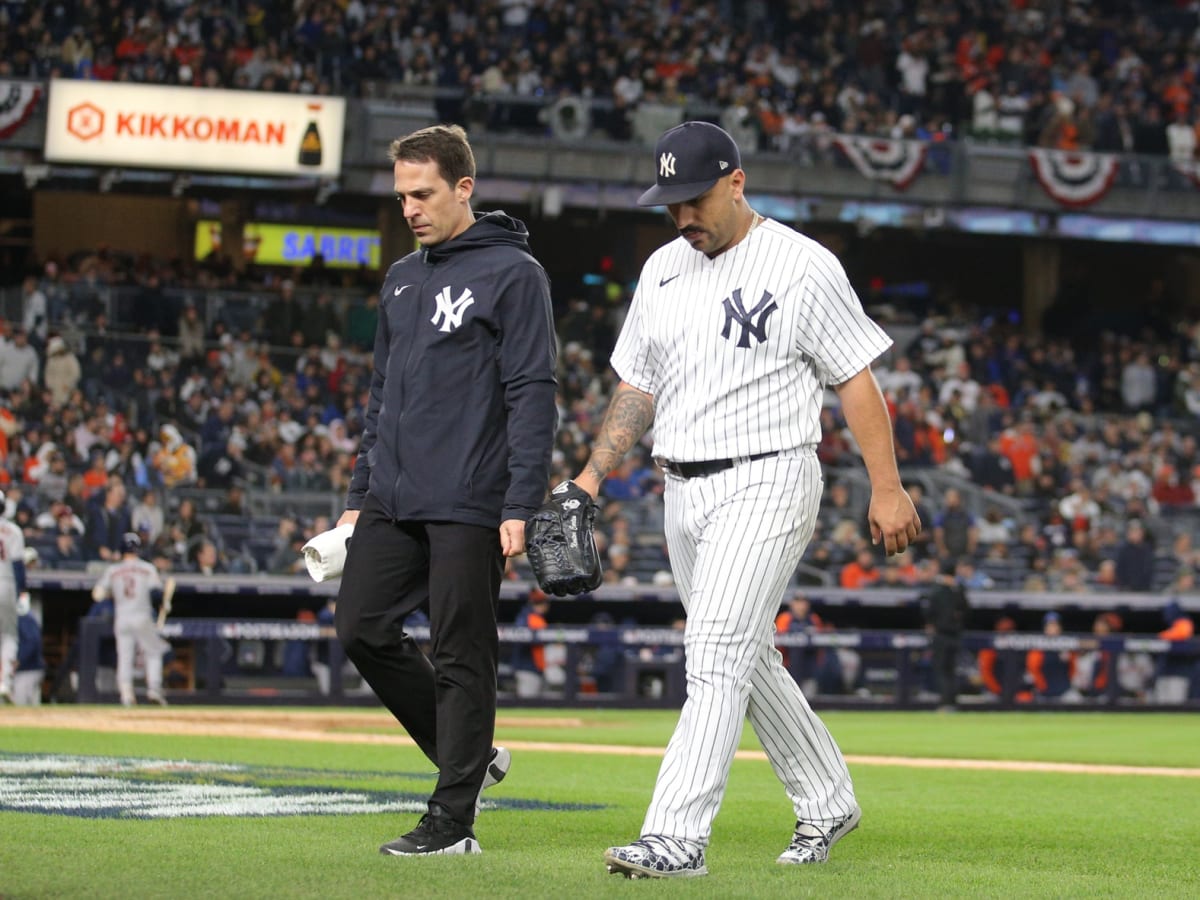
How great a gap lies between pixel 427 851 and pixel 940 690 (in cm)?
1648

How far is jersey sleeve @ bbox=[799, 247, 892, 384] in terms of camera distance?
202 inches

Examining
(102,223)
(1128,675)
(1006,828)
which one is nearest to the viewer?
(1006,828)

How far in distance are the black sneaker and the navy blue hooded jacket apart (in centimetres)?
85

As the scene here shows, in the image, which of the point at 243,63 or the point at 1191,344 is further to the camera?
the point at 1191,344

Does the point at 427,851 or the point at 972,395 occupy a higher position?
the point at 972,395

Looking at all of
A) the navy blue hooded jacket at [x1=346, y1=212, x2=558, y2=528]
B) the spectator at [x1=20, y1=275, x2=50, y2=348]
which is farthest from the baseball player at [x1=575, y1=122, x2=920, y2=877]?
the spectator at [x1=20, y1=275, x2=50, y2=348]

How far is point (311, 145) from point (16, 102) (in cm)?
405

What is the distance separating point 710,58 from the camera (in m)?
30.6

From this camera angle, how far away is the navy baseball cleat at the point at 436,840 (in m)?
5.04

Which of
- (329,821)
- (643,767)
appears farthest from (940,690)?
(329,821)

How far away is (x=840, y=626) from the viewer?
921 inches

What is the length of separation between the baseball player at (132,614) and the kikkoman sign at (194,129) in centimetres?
903

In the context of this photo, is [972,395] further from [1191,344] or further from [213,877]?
[213,877]

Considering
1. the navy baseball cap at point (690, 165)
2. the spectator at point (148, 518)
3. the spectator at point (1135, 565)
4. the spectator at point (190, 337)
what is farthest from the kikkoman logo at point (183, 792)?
the spectator at point (1135, 565)
